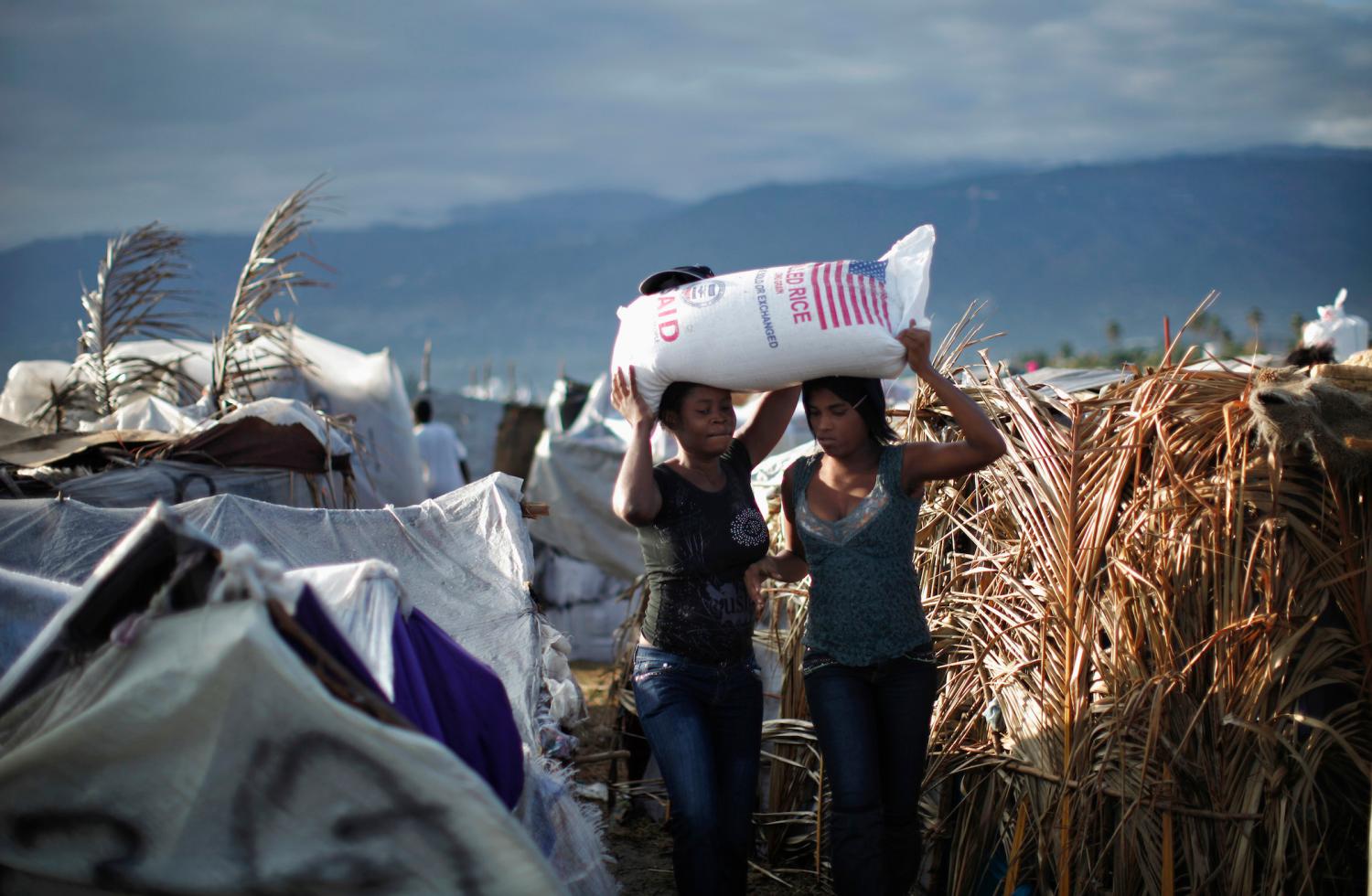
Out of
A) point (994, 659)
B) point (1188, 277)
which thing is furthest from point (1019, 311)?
point (994, 659)

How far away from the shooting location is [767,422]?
11.6 ft

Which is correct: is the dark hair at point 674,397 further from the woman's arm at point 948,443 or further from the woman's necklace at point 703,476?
the woman's arm at point 948,443

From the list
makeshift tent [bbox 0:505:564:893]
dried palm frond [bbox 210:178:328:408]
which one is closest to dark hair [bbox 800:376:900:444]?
makeshift tent [bbox 0:505:564:893]

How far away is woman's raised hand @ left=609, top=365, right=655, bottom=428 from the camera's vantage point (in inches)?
129

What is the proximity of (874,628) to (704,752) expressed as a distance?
0.54 meters

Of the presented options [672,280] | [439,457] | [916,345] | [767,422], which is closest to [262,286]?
[672,280]

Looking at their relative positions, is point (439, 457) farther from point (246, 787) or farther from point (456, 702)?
point (246, 787)

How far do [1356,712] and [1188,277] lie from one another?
197 metres

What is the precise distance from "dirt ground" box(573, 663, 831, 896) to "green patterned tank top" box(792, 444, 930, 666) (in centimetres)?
102

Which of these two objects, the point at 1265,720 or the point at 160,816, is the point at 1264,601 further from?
the point at 160,816

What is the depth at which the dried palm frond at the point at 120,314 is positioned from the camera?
7062 mm

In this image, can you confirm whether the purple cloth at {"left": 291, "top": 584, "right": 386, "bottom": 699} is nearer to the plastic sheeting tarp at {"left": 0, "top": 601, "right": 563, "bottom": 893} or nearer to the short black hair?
the plastic sheeting tarp at {"left": 0, "top": 601, "right": 563, "bottom": 893}

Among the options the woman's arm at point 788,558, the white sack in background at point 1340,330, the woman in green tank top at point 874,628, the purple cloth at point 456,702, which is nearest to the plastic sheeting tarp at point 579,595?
the white sack in background at point 1340,330

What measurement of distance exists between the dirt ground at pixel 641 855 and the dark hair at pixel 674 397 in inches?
54.1
